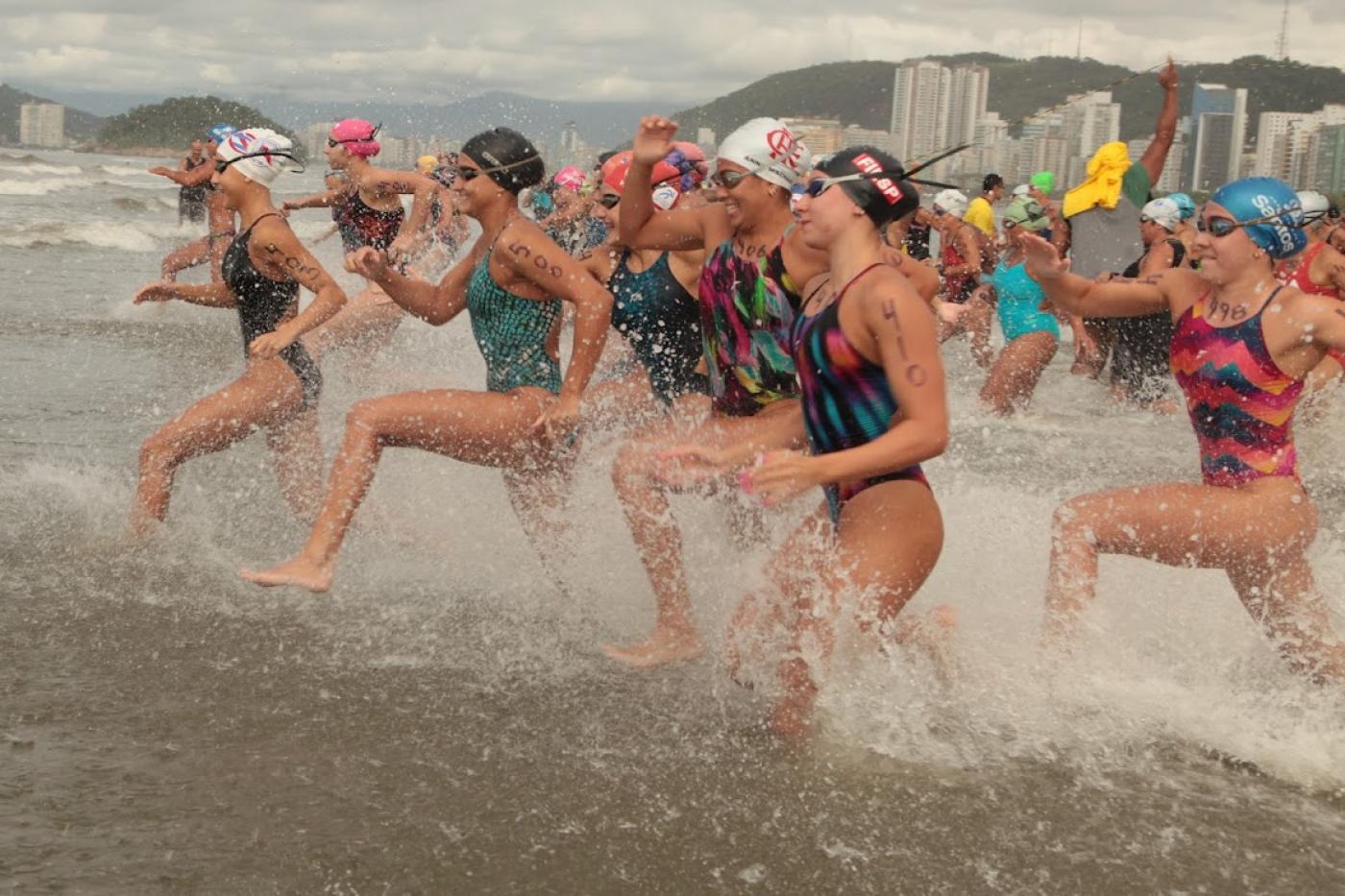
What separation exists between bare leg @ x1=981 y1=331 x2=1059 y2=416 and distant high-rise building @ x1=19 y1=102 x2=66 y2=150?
12324 centimetres

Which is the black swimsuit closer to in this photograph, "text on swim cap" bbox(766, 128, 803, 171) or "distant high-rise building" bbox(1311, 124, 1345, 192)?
"text on swim cap" bbox(766, 128, 803, 171)

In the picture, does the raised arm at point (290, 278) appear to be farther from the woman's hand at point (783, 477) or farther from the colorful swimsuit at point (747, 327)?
the woman's hand at point (783, 477)

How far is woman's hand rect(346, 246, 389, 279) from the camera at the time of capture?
545cm

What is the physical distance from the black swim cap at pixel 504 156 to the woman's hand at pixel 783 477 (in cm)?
226

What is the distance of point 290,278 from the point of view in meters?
6.39

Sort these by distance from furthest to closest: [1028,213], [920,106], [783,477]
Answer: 1. [1028,213]
2. [920,106]
3. [783,477]

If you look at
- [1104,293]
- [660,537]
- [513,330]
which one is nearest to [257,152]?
[513,330]

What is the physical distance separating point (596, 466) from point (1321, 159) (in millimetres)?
32225

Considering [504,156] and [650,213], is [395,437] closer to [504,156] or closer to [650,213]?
[504,156]

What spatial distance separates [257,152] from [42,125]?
5059 inches

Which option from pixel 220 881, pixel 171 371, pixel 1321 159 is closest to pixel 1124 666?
pixel 220 881

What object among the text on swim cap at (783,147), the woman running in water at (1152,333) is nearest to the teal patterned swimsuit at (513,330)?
the text on swim cap at (783,147)

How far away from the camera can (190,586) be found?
5.94 m

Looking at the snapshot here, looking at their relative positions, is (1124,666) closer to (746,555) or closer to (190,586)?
(746,555)
